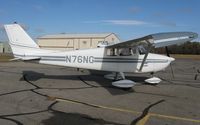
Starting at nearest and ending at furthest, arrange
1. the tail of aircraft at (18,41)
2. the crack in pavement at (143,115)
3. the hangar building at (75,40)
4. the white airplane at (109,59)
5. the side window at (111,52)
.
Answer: the crack in pavement at (143,115)
the white airplane at (109,59)
the side window at (111,52)
the tail of aircraft at (18,41)
the hangar building at (75,40)

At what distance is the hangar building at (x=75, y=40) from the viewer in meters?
65.9

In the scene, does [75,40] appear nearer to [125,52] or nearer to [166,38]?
[125,52]

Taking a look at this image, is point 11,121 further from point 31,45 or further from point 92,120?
point 31,45

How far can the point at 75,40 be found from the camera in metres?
Result: 69.1

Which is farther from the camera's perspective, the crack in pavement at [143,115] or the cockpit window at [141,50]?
the cockpit window at [141,50]

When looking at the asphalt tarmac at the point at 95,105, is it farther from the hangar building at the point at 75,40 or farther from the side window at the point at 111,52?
the hangar building at the point at 75,40

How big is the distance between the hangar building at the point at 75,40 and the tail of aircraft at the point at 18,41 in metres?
52.9

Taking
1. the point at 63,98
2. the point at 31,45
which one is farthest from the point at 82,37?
the point at 63,98

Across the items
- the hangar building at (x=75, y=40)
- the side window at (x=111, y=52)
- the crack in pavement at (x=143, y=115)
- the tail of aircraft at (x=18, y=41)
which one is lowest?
the crack in pavement at (x=143, y=115)

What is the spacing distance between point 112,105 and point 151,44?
11.6 feet

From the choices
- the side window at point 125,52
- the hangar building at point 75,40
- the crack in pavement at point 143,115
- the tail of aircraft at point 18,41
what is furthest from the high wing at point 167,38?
the hangar building at point 75,40

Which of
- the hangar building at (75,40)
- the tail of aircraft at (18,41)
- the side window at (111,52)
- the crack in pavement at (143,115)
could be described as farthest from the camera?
the hangar building at (75,40)

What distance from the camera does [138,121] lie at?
586 cm

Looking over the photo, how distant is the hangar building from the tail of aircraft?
52908 millimetres
